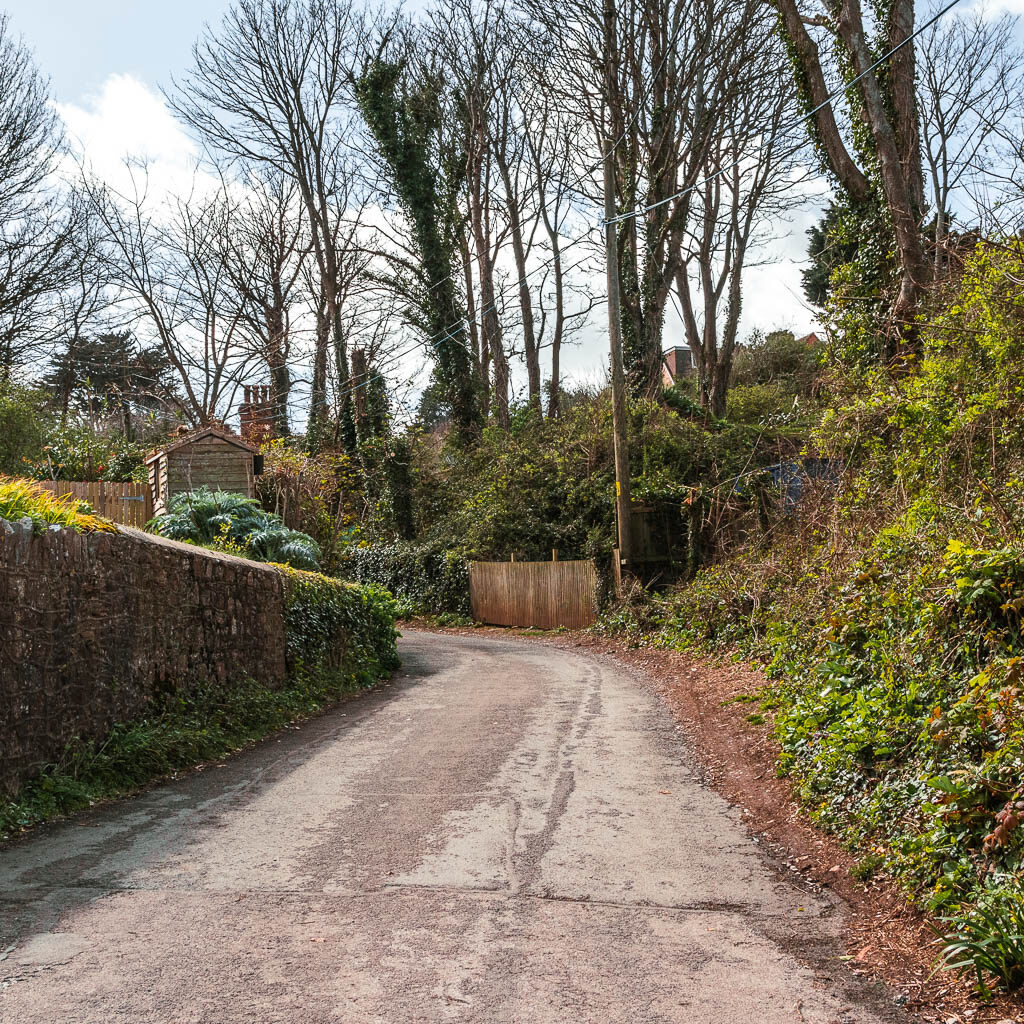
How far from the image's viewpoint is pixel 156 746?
7895mm

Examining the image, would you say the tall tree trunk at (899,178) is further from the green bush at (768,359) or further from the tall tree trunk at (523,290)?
the green bush at (768,359)

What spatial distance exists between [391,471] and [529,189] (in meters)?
10.5

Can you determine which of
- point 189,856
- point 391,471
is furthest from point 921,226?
point 391,471

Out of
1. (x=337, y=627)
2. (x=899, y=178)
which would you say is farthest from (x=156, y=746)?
(x=899, y=178)

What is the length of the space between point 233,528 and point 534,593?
8767 millimetres

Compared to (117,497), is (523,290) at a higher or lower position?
higher

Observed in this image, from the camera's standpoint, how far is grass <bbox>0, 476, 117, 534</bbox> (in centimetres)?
687

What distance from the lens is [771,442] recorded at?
23.9m

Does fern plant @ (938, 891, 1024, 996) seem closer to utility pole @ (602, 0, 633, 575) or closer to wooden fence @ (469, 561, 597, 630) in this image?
utility pole @ (602, 0, 633, 575)

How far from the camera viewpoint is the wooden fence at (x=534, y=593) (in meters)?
22.9

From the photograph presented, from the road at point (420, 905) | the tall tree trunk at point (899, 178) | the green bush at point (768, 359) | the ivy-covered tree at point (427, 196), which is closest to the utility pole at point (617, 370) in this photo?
the tall tree trunk at point (899, 178)

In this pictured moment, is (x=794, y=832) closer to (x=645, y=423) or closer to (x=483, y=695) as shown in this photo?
(x=483, y=695)

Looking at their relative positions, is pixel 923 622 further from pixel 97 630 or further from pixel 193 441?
pixel 193 441

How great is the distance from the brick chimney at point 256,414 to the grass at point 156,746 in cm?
1887
